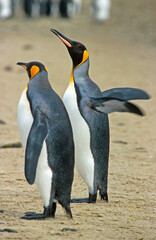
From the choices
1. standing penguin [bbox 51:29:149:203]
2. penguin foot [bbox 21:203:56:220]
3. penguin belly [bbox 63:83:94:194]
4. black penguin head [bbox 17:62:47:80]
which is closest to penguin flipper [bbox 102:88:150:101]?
standing penguin [bbox 51:29:149:203]

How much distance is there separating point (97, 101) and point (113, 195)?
96 cm

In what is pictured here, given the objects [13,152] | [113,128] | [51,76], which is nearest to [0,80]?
[51,76]

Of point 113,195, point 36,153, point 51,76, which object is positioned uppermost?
point 36,153

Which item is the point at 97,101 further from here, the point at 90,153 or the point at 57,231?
the point at 57,231

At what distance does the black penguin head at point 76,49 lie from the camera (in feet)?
14.5

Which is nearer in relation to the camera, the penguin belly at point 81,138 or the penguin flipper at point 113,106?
the penguin flipper at point 113,106

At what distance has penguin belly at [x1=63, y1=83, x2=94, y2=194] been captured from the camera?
421 cm

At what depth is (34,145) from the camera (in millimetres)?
3496

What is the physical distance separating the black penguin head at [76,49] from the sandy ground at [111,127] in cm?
111

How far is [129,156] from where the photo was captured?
6086 mm

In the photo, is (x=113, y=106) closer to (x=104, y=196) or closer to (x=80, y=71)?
(x=80, y=71)

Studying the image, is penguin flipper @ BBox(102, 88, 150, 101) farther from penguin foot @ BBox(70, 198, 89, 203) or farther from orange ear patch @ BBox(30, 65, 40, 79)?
penguin foot @ BBox(70, 198, 89, 203)

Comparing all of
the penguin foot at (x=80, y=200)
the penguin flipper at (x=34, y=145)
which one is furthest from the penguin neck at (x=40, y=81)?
the penguin foot at (x=80, y=200)

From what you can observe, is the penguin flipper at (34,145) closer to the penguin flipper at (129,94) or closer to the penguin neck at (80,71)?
the penguin flipper at (129,94)
